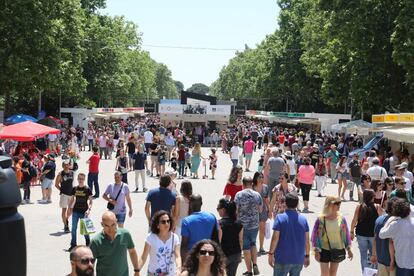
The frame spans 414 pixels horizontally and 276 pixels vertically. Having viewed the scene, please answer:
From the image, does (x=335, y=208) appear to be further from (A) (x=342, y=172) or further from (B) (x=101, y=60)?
(B) (x=101, y=60)

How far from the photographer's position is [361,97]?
1259 inches

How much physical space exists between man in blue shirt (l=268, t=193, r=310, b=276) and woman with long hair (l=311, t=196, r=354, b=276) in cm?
37

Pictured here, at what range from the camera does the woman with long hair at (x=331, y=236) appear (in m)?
7.62

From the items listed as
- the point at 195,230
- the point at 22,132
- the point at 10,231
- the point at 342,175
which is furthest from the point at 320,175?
the point at 10,231

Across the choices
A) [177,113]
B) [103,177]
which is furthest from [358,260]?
[177,113]

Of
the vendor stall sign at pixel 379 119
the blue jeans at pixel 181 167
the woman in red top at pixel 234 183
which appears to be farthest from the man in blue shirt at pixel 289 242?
the vendor stall sign at pixel 379 119

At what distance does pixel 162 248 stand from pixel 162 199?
264 centimetres

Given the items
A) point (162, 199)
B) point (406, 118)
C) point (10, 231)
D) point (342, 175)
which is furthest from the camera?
point (406, 118)

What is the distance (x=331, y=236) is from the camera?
7.68m

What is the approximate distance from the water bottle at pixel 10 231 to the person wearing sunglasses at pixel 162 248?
3620 millimetres

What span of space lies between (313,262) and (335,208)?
10.8 feet

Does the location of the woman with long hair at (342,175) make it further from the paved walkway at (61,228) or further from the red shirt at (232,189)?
the red shirt at (232,189)

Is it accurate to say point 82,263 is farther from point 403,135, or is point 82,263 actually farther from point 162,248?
point 403,135

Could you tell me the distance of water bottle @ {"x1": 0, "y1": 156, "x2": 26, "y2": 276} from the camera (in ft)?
8.56
